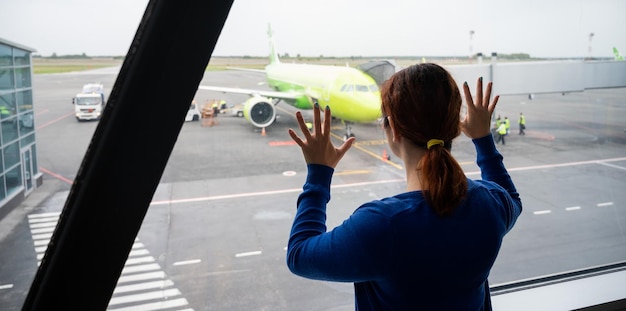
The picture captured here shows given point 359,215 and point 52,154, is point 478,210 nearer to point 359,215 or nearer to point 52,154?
point 359,215

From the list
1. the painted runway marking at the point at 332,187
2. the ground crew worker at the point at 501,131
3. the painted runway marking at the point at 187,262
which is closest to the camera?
the painted runway marking at the point at 187,262

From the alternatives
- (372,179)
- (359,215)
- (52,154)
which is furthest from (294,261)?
(372,179)

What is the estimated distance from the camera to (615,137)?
3.08 metres

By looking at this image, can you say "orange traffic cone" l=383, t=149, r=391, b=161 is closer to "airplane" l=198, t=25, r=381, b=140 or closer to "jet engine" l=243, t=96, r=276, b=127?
"airplane" l=198, t=25, r=381, b=140

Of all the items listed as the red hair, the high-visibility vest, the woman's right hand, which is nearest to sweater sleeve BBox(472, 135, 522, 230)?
the woman's right hand

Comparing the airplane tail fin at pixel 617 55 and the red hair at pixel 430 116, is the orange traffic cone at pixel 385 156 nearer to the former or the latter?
the airplane tail fin at pixel 617 55

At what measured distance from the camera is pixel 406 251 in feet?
2.12

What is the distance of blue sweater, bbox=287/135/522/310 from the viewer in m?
0.65

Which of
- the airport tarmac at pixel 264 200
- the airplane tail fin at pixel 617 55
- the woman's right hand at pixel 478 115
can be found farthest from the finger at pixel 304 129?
the airplane tail fin at pixel 617 55

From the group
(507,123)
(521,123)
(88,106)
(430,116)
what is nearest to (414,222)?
(430,116)

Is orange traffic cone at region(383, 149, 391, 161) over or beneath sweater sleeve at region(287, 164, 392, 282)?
beneath

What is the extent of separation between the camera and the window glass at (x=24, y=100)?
3.37 feet

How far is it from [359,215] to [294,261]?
13cm

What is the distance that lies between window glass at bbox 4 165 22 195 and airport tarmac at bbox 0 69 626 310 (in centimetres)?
5
